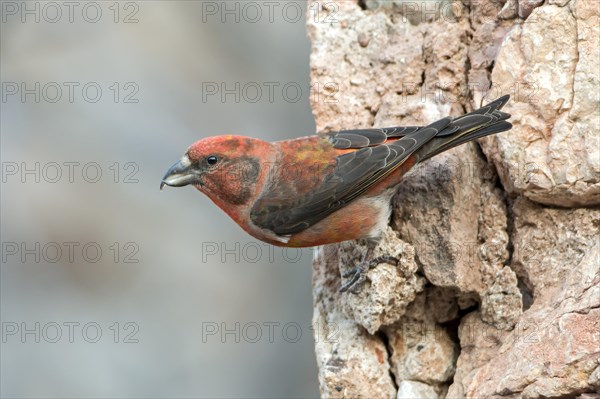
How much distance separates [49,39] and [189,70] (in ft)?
4.33

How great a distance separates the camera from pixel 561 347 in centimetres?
351

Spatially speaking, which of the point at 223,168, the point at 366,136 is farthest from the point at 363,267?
the point at 223,168

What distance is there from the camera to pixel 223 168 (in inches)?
192

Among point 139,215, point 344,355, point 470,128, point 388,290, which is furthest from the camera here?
point 139,215

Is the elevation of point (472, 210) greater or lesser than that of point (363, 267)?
greater

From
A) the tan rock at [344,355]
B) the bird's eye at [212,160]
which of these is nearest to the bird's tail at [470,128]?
the tan rock at [344,355]

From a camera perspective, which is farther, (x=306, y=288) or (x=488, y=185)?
(x=306, y=288)

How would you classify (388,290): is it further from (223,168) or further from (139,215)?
(139,215)

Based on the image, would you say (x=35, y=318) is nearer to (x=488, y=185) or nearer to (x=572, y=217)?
(x=488, y=185)

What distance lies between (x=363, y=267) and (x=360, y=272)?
0.03 m

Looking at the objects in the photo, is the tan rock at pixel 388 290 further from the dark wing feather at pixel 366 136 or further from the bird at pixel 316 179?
the dark wing feather at pixel 366 136

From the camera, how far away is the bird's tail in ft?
13.6

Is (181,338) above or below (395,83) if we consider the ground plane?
below

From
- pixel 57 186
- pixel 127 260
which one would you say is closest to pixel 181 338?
pixel 127 260
